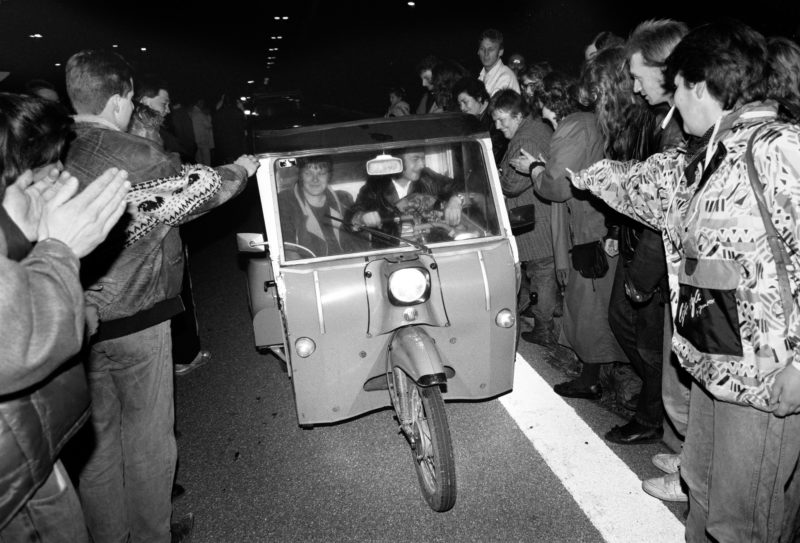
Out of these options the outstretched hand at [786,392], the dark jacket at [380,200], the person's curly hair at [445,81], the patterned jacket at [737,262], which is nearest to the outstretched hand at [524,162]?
the dark jacket at [380,200]

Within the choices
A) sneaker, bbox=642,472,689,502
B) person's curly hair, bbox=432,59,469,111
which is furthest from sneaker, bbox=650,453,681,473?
person's curly hair, bbox=432,59,469,111

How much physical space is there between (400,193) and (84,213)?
2.18 m

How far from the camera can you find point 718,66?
2.08 metres

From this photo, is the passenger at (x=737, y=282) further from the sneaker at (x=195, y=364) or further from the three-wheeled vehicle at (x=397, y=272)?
the sneaker at (x=195, y=364)

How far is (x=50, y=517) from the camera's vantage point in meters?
1.79

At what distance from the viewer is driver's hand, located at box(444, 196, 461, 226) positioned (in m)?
3.64

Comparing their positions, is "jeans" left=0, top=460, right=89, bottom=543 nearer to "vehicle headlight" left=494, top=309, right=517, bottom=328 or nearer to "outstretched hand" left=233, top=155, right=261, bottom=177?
"outstretched hand" left=233, top=155, right=261, bottom=177

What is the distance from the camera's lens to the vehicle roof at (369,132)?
3.39 meters

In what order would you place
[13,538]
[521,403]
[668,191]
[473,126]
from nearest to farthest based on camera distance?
[13,538], [668,191], [473,126], [521,403]

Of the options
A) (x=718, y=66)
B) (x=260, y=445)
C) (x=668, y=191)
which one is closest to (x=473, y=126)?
(x=668, y=191)

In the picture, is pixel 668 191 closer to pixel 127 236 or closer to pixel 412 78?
pixel 127 236

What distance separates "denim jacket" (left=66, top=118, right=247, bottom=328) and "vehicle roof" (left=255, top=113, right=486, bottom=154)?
921 millimetres

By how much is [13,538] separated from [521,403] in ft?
10.1

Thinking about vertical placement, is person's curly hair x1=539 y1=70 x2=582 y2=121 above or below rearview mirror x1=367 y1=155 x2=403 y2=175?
above
